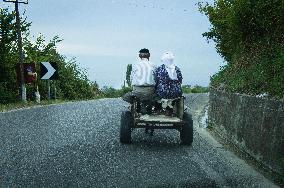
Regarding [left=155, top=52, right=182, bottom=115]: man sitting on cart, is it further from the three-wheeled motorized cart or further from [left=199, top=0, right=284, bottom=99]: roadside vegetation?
[left=199, top=0, right=284, bottom=99]: roadside vegetation

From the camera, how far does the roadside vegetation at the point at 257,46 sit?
37.1ft

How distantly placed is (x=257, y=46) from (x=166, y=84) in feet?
16.8

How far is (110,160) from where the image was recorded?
9.20 metres

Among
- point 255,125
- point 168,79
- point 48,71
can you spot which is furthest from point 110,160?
point 48,71

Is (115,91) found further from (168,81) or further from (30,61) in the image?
(168,81)

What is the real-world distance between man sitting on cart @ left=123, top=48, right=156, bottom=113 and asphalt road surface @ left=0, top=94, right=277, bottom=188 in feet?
3.00

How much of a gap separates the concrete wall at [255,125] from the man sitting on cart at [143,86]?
1.82 meters

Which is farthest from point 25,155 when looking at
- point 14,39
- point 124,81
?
point 124,81

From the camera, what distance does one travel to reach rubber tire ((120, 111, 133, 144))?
11273 millimetres

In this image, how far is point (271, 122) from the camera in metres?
8.46

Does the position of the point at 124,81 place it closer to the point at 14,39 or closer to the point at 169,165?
the point at 14,39

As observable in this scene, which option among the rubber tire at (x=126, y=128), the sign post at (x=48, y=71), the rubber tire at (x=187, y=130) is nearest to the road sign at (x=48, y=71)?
the sign post at (x=48, y=71)

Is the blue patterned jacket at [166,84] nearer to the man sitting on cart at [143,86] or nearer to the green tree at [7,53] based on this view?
the man sitting on cart at [143,86]

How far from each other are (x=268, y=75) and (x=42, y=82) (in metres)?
23.6
